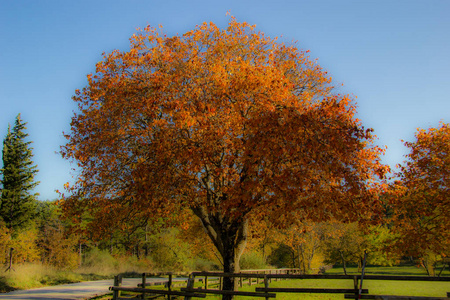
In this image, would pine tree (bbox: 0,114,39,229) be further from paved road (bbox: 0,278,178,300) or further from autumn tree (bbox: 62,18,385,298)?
autumn tree (bbox: 62,18,385,298)

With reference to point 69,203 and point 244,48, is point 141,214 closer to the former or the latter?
point 69,203

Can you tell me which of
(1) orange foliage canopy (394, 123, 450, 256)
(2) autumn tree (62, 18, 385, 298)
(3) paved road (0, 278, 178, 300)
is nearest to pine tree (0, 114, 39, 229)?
(3) paved road (0, 278, 178, 300)

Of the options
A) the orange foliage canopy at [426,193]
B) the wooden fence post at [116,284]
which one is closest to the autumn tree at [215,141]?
the wooden fence post at [116,284]

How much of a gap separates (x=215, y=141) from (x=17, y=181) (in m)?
43.7

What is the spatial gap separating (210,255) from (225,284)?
21.5 meters

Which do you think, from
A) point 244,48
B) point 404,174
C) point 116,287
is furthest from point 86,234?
point 404,174

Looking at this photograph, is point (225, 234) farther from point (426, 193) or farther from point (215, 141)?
point (426, 193)

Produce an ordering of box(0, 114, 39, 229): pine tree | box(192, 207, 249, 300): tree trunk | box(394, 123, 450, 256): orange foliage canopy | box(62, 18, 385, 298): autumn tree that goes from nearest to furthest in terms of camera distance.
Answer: box(62, 18, 385, 298): autumn tree → box(192, 207, 249, 300): tree trunk → box(394, 123, 450, 256): orange foliage canopy → box(0, 114, 39, 229): pine tree

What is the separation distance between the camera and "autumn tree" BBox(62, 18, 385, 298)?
13.5 metres

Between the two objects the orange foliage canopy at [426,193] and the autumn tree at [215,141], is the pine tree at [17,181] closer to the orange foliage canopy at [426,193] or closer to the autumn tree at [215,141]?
the autumn tree at [215,141]

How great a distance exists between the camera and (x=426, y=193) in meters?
20.7

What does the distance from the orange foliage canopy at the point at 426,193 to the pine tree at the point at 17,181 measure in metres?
46.1

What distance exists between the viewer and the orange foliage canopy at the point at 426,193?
19688mm

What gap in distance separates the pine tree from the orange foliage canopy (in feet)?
Result: 151
